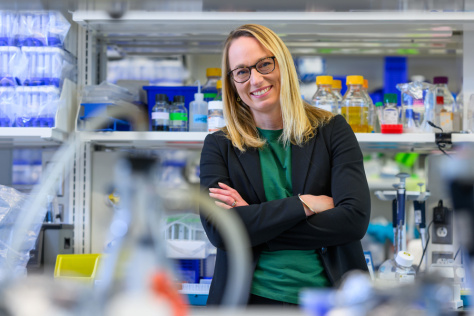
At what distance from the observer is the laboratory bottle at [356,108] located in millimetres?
2254

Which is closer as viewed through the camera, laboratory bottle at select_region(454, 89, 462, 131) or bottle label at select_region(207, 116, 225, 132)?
bottle label at select_region(207, 116, 225, 132)

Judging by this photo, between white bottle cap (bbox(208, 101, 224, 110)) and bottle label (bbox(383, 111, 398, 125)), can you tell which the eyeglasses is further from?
bottle label (bbox(383, 111, 398, 125))

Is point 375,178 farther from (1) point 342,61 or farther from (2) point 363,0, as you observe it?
(2) point 363,0

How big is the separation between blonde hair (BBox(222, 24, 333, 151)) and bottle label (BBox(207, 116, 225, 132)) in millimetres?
359

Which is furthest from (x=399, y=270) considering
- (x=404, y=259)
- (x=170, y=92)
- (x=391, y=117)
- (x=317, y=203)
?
(x=170, y=92)

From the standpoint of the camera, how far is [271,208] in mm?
1590

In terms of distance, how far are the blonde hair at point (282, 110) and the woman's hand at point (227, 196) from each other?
0.13 m

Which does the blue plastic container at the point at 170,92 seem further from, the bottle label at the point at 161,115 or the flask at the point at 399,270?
the flask at the point at 399,270

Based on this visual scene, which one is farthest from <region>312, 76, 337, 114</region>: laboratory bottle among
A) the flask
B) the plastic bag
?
the plastic bag

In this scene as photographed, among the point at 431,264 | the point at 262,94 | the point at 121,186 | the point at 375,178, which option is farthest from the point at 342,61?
the point at 121,186

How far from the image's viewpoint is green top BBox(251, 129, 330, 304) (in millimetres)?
1535

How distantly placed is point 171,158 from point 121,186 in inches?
141

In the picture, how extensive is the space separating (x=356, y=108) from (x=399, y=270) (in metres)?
0.63

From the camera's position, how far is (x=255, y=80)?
1.69 meters
